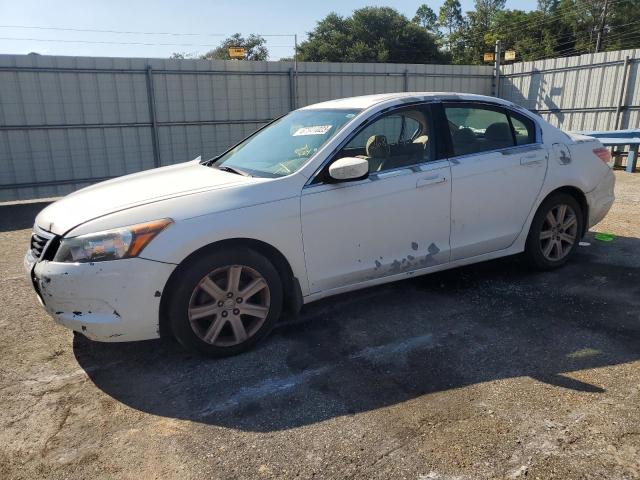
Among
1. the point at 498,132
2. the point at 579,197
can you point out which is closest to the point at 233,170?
the point at 498,132

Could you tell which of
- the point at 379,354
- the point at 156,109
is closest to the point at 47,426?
the point at 379,354

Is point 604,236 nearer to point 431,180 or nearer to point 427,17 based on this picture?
point 431,180

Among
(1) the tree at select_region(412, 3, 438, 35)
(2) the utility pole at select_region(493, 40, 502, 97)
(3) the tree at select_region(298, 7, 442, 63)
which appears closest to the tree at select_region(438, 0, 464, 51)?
(1) the tree at select_region(412, 3, 438, 35)

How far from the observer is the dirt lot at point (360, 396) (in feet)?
7.97

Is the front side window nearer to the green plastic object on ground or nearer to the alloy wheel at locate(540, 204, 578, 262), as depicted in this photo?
the alloy wheel at locate(540, 204, 578, 262)

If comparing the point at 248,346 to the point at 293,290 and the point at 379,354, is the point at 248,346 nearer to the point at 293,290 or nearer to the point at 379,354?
the point at 293,290

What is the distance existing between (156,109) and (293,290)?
8946mm

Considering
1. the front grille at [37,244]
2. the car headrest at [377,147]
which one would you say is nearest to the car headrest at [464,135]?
the car headrest at [377,147]

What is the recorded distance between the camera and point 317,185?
11.8ft

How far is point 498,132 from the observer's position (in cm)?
455

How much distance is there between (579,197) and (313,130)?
269cm

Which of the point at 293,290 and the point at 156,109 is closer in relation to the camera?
the point at 293,290

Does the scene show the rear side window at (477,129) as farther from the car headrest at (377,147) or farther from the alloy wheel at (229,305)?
the alloy wheel at (229,305)

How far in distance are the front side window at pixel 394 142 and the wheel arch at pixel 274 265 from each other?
0.87 meters
